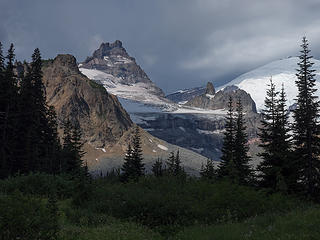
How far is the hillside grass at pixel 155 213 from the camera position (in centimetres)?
787

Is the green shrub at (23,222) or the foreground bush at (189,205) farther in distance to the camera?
the foreground bush at (189,205)

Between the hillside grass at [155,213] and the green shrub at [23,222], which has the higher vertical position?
the green shrub at [23,222]

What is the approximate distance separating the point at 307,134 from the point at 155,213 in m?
22.7

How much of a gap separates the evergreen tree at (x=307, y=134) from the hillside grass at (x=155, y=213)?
15687 mm

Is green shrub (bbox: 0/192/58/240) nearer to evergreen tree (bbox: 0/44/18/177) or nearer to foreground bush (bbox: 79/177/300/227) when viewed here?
foreground bush (bbox: 79/177/300/227)

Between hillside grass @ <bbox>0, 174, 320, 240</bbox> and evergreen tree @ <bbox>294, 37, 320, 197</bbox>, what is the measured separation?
51.5 feet

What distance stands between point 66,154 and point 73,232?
5410 cm

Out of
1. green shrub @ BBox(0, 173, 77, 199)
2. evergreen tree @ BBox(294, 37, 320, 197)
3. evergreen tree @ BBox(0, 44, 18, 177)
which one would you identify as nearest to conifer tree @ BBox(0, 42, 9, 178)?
evergreen tree @ BBox(0, 44, 18, 177)

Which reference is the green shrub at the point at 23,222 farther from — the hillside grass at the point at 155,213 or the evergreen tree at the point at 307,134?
the evergreen tree at the point at 307,134

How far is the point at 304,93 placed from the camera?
3105 cm

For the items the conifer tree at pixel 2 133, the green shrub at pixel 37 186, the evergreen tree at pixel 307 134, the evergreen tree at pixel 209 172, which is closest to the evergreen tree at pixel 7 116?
the conifer tree at pixel 2 133

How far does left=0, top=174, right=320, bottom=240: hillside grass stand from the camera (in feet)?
25.8

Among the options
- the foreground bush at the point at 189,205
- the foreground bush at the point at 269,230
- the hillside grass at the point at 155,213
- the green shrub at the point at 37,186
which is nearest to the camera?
the hillside grass at the point at 155,213

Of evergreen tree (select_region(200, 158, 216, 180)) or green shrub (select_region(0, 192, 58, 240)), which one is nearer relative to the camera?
green shrub (select_region(0, 192, 58, 240))
